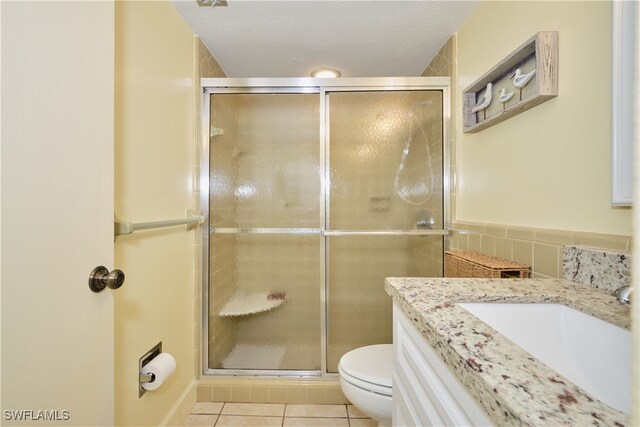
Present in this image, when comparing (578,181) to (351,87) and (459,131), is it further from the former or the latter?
(351,87)

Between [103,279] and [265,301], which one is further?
[265,301]

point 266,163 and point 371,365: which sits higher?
point 266,163

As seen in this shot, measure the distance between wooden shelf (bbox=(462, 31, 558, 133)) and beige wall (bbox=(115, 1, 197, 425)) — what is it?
4.72 ft

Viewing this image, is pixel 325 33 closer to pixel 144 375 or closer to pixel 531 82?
pixel 531 82

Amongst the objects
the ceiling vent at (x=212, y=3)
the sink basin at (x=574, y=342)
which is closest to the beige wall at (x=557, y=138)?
the sink basin at (x=574, y=342)

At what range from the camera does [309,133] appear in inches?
66.4

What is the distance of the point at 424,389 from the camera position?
24.0 inches

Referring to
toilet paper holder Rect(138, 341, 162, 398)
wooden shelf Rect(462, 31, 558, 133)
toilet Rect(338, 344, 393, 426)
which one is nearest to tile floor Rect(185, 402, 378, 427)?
toilet Rect(338, 344, 393, 426)

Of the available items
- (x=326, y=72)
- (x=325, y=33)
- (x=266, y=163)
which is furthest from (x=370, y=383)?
(x=326, y=72)

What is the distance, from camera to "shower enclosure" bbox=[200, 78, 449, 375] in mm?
1670

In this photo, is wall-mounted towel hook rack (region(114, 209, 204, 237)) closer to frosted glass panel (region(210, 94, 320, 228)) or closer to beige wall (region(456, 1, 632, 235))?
frosted glass panel (region(210, 94, 320, 228))

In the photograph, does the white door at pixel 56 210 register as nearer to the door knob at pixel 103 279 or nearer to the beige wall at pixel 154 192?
the door knob at pixel 103 279

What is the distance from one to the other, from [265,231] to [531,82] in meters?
1.41

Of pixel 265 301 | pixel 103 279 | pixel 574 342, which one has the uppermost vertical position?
pixel 103 279
